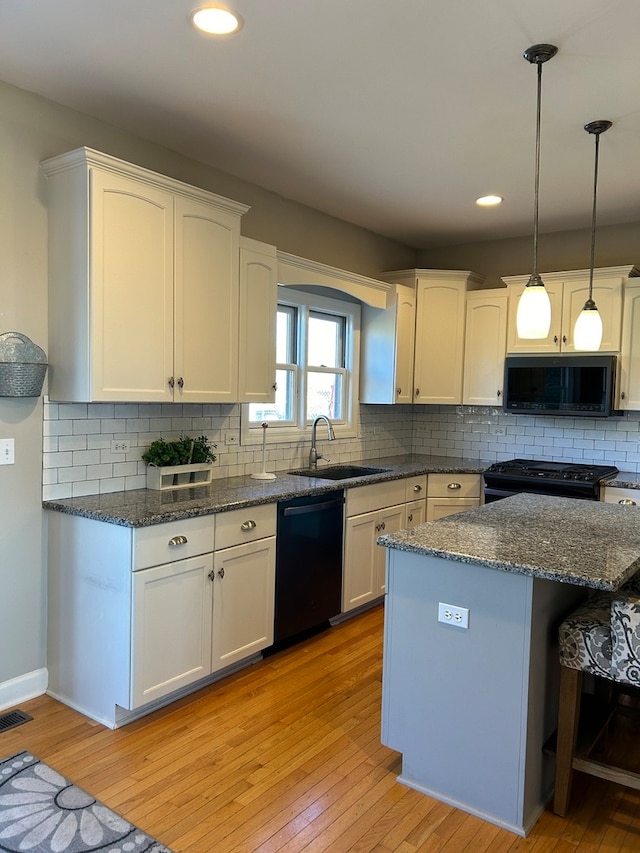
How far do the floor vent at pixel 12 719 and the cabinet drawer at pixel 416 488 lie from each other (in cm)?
257

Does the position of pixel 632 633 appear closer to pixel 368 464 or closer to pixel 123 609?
pixel 123 609

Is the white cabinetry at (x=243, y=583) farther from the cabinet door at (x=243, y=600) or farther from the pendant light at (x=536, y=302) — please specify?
the pendant light at (x=536, y=302)

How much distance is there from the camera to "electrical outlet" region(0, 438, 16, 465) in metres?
2.61

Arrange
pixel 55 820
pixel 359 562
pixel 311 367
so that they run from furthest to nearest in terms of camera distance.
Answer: pixel 311 367, pixel 359 562, pixel 55 820

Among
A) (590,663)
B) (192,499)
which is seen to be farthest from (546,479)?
(192,499)

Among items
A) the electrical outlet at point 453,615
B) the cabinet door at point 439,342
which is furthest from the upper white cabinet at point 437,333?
the electrical outlet at point 453,615

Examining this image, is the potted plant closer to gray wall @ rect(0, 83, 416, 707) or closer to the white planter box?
the white planter box

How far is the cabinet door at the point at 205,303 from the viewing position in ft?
9.65

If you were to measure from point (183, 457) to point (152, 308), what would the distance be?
30.8 inches

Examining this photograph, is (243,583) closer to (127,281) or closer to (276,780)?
(276,780)

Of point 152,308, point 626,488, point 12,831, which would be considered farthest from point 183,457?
point 626,488

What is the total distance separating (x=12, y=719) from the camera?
8.59 ft

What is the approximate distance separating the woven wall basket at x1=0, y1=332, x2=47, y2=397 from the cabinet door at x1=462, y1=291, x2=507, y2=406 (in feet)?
10.5

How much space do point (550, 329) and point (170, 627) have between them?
3357 millimetres
